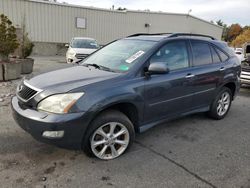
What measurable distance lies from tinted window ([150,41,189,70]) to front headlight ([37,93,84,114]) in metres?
1.31

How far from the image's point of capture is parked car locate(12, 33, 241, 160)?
2.49m

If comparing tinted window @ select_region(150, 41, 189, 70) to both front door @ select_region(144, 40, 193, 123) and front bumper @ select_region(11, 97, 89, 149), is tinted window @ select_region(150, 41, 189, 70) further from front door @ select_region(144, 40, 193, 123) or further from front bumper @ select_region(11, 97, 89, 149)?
front bumper @ select_region(11, 97, 89, 149)

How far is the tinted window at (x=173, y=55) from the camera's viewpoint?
10.8 feet

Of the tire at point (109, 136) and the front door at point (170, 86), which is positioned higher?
the front door at point (170, 86)

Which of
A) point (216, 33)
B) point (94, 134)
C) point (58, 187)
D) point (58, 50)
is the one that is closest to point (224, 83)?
point (94, 134)

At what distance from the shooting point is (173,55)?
3490mm

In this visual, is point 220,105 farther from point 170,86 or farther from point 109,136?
point 109,136

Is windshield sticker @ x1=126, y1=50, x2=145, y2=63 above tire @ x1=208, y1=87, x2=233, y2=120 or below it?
above

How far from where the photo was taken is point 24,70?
8016 millimetres

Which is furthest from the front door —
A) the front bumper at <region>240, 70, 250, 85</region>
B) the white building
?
the white building

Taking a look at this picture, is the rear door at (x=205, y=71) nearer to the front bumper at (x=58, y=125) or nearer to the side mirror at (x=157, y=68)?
the side mirror at (x=157, y=68)

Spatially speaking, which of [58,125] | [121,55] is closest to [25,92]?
[58,125]

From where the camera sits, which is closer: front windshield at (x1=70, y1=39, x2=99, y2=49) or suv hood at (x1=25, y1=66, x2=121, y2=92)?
suv hood at (x1=25, y1=66, x2=121, y2=92)

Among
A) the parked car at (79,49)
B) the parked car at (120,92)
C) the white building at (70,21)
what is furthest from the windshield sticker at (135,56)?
the white building at (70,21)
